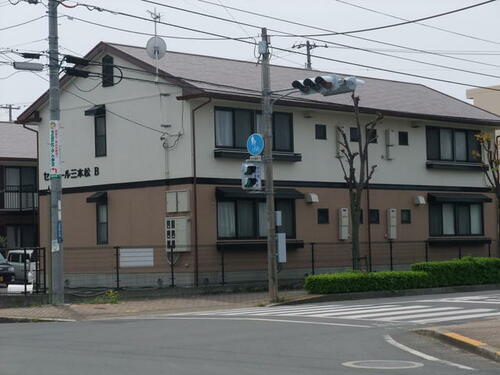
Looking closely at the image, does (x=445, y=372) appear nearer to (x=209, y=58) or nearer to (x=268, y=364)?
(x=268, y=364)

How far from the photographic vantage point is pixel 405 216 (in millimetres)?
36031

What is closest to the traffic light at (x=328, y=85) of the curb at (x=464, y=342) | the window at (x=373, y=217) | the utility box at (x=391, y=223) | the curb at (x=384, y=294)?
the curb at (x=384, y=294)

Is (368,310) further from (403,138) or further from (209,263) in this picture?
(403,138)

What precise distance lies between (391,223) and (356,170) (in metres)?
2.54

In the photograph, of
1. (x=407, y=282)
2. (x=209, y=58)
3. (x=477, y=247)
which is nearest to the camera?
(x=407, y=282)

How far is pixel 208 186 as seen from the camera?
1189 inches

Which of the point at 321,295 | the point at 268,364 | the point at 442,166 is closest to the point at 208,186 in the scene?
the point at 321,295

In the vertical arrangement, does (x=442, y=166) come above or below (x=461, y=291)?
above

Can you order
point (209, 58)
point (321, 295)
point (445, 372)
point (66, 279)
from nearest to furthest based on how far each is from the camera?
point (445, 372), point (321, 295), point (66, 279), point (209, 58)

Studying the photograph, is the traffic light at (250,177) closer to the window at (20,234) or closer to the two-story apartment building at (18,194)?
the two-story apartment building at (18,194)

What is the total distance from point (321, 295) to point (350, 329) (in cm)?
912

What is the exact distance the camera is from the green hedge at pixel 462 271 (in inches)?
1195


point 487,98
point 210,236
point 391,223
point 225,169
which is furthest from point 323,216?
point 487,98

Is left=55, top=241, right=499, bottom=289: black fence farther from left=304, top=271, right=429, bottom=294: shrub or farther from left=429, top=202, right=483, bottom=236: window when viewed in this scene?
left=304, top=271, right=429, bottom=294: shrub
